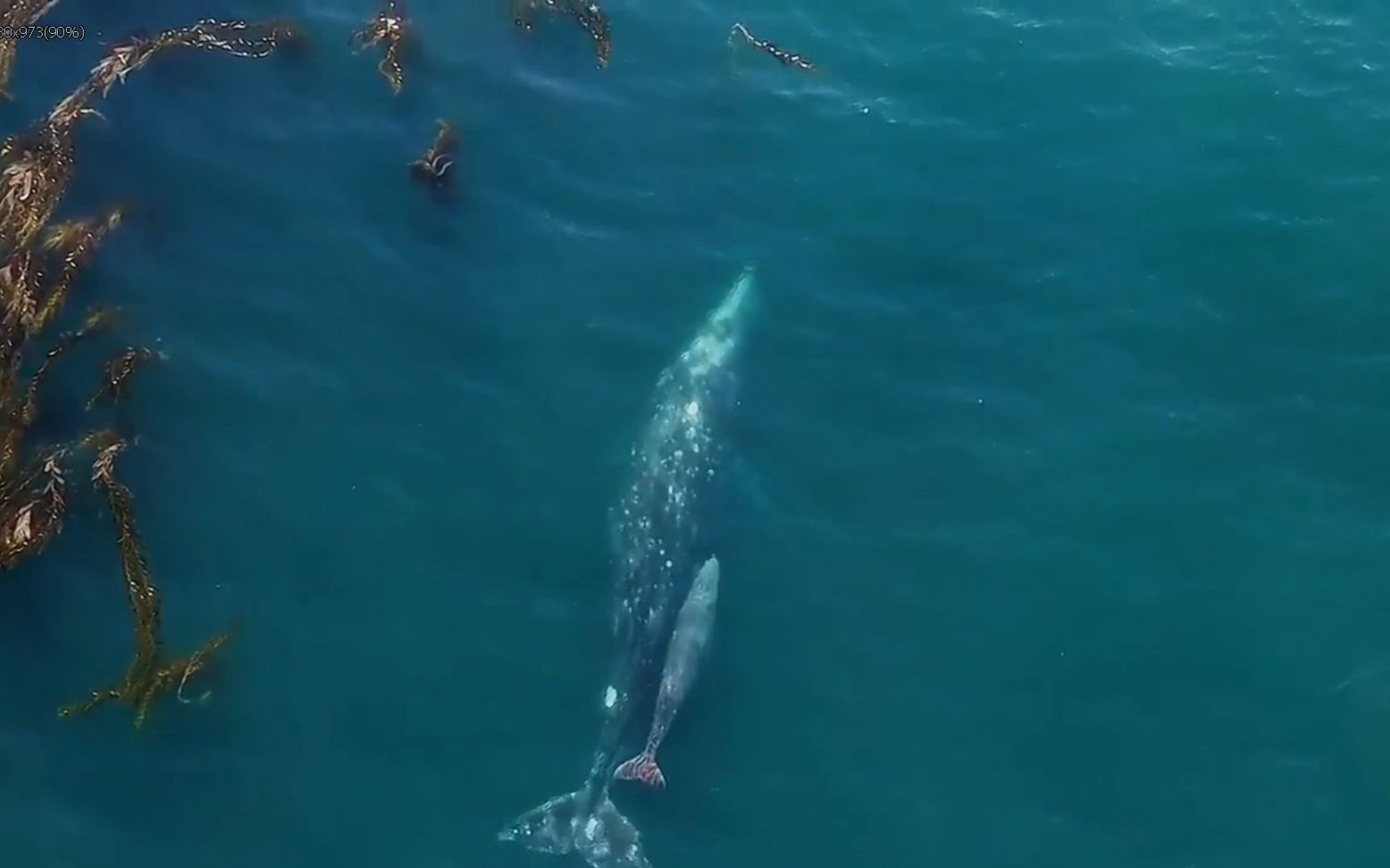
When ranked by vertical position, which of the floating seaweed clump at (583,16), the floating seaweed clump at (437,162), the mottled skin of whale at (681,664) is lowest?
the mottled skin of whale at (681,664)

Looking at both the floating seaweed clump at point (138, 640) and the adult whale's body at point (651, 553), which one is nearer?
the floating seaweed clump at point (138, 640)

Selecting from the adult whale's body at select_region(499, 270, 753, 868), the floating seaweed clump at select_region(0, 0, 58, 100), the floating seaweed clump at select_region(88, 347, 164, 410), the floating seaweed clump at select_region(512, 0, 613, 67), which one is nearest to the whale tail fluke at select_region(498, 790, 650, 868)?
the adult whale's body at select_region(499, 270, 753, 868)

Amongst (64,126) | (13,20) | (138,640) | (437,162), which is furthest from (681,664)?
(13,20)

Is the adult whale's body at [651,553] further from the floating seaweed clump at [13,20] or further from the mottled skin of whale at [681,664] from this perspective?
the floating seaweed clump at [13,20]

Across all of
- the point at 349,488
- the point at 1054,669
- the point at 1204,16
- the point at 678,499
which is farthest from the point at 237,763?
the point at 1204,16

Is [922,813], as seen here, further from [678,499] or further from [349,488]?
[349,488]

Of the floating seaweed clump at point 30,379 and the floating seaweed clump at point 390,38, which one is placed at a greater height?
the floating seaweed clump at point 390,38

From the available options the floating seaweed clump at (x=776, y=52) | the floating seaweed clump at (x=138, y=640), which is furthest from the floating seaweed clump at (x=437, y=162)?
the floating seaweed clump at (x=138, y=640)
